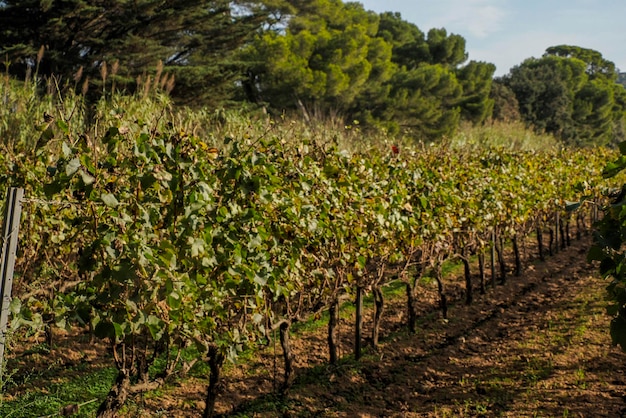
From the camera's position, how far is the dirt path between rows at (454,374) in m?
5.20

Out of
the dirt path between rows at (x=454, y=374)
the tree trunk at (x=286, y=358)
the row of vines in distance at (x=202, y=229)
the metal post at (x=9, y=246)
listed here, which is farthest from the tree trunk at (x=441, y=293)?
the metal post at (x=9, y=246)

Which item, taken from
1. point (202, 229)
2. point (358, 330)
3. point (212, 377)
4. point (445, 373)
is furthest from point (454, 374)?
point (202, 229)

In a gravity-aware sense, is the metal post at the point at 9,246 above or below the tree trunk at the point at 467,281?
above

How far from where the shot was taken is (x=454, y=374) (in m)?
6.07

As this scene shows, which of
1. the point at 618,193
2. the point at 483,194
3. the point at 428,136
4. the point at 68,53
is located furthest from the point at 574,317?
the point at 428,136

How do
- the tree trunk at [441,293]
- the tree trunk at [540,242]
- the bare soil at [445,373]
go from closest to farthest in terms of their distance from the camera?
the bare soil at [445,373]
the tree trunk at [441,293]
the tree trunk at [540,242]

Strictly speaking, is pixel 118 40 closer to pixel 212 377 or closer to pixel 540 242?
pixel 540 242

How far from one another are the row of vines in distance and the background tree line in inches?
104

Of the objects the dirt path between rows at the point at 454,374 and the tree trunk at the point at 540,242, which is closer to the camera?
the dirt path between rows at the point at 454,374

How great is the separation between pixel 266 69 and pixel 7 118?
19.1 metres

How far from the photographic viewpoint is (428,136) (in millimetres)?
33969

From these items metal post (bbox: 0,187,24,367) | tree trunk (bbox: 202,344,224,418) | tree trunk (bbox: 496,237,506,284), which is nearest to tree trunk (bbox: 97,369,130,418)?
tree trunk (bbox: 202,344,224,418)

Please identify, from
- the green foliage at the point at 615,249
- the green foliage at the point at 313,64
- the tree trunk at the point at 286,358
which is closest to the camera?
the green foliage at the point at 615,249

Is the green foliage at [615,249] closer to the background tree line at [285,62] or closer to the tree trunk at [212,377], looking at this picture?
the tree trunk at [212,377]
